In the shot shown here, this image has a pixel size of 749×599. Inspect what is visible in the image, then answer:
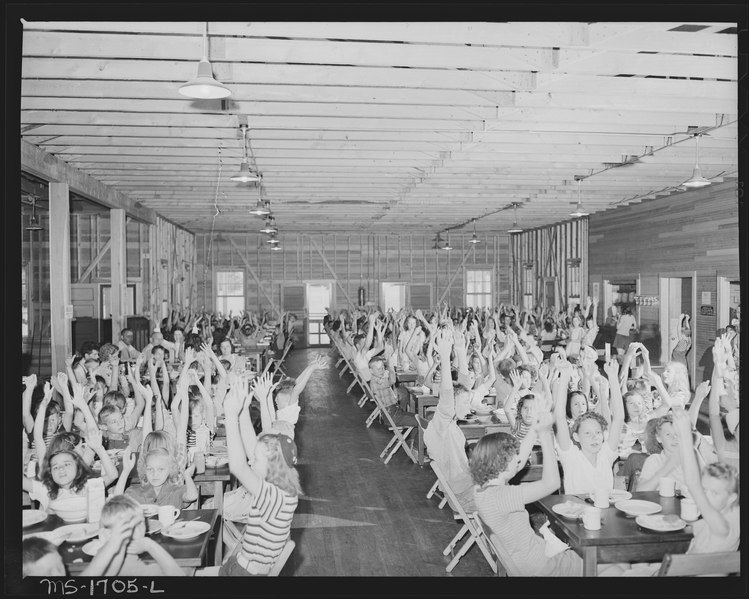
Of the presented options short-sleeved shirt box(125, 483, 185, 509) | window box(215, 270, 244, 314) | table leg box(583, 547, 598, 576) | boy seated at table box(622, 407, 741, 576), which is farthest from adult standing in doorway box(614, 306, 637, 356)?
window box(215, 270, 244, 314)

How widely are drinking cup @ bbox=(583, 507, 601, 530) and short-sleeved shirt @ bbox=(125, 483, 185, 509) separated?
2764 mm

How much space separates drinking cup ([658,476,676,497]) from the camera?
4.54 meters

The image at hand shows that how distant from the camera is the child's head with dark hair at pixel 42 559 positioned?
3488 mm

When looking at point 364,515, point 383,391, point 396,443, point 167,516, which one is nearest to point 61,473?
point 167,516

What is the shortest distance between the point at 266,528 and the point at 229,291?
815 inches

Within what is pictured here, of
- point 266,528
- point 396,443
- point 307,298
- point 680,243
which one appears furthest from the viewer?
point 307,298

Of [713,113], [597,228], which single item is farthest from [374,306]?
[713,113]

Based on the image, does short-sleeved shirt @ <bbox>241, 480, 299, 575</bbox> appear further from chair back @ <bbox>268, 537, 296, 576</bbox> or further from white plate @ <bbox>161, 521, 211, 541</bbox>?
white plate @ <bbox>161, 521, 211, 541</bbox>

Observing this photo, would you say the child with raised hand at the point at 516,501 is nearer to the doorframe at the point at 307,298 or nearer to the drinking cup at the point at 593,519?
the drinking cup at the point at 593,519

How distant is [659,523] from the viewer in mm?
4035

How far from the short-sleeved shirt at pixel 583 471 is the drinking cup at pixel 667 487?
34 centimetres

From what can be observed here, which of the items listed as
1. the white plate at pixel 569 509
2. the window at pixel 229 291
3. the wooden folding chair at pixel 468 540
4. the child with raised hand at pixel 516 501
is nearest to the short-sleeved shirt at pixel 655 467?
the white plate at pixel 569 509

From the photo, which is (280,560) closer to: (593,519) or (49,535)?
(49,535)

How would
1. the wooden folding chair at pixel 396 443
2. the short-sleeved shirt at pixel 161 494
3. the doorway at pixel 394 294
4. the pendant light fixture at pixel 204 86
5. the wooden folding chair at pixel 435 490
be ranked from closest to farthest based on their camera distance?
1. the pendant light fixture at pixel 204 86
2. the short-sleeved shirt at pixel 161 494
3. the wooden folding chair at pixel 435 490
4. the wooden folding chair at pixel 396 443
5. the doorway at pixel 394 294
